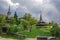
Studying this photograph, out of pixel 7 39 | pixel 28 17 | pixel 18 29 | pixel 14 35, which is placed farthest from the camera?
pixel 28 17

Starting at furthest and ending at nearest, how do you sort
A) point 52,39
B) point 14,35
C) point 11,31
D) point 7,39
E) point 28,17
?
point 28,17
point 11,31
point 14,35
point 7,39
point 52,39

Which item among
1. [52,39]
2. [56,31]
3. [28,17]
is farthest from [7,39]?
[28,17]

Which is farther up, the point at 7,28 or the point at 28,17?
the point at 28,17

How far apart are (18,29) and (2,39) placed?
48.3ft

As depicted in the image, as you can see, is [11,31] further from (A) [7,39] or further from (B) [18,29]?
(A) [7,39]

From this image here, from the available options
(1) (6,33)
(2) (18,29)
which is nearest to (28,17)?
(2) (18,29)

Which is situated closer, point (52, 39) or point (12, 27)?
point (52, 39)

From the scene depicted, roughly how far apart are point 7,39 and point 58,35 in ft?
41.4

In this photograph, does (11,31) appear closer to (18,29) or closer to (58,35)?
(18,29)

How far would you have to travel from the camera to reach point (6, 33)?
4984cm

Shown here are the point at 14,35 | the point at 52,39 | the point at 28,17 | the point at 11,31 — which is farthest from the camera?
the point at 28,17

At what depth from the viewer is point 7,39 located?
4241 centimetres

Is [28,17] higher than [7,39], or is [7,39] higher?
[28,17]

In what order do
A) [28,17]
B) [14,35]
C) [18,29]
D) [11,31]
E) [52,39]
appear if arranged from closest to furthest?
[52,39] < [14,35] < [11,31] < [18,29] < [28,17]
